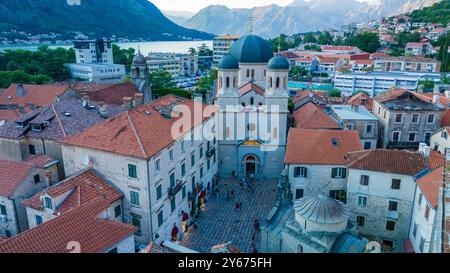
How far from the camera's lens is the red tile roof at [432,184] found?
22.8 m

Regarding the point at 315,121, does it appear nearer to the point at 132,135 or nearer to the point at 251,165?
the point at 251,165

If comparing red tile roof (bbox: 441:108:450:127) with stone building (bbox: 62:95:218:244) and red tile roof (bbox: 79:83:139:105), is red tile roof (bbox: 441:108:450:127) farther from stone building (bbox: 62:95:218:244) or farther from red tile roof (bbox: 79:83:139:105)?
red tile roof (bbox: 79:83:139:105)

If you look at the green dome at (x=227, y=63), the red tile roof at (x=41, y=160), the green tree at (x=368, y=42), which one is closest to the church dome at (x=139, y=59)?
the green dome at (x=227, y=63)

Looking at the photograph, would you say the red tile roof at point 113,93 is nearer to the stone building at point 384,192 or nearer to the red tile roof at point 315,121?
the red tile roof at point 315,121

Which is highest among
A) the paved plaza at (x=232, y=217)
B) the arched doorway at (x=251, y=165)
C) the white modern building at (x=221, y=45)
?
the white modern building at (x=221, y=45)

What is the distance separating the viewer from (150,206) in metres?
25.6

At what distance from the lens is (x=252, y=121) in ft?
138

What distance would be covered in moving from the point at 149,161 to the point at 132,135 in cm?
311

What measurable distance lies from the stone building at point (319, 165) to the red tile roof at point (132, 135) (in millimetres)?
10928

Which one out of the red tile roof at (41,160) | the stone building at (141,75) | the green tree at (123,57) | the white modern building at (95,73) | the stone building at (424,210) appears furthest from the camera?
the green tree at (123,57)

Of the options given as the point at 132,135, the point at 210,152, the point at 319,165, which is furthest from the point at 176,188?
the point at 319,165
